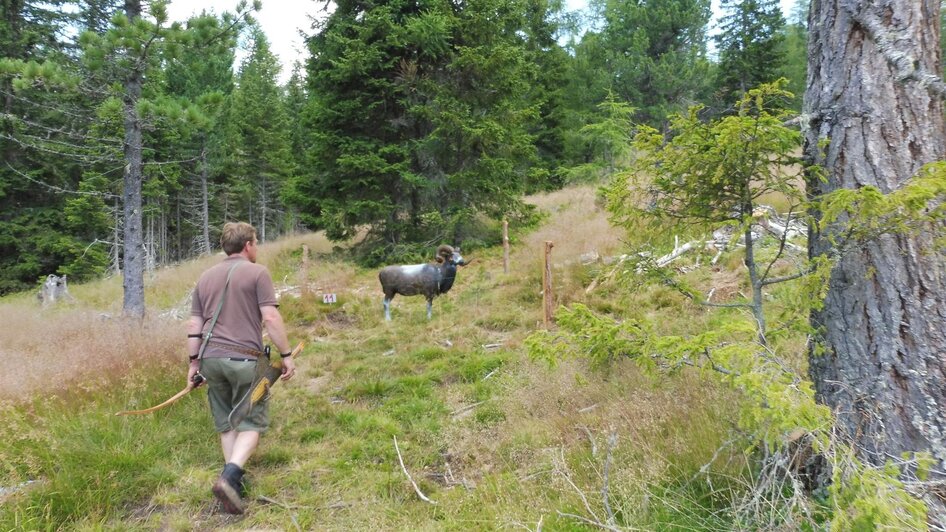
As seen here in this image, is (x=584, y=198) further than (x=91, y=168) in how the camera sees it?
No

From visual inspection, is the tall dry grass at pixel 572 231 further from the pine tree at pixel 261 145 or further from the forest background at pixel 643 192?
the pine tree at pixel 261 145

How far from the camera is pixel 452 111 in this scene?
46.5 ft

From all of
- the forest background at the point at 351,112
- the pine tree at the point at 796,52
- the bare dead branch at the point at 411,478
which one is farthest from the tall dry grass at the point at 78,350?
the pine tree at the point at 796,52

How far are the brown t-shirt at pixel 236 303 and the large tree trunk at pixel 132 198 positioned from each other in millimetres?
5125

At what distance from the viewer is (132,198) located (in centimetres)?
831

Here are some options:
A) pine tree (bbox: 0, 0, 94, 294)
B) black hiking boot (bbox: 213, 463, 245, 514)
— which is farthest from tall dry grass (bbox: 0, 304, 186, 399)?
pine tree (bbox: 0, 0, 94, 294)

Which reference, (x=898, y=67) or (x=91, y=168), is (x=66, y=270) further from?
(x=898, y=67)

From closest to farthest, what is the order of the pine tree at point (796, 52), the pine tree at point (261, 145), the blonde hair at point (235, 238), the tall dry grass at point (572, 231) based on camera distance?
1. the blonde hair at point (235, 238)
2. the tall dry grass at point (572, 231)
3. the pine tree at point (796, 52)
4. the pine tree at point (261, 145)

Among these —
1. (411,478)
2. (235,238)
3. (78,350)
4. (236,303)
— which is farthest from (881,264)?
(78,350)

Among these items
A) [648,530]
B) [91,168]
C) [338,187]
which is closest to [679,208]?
[648,530]

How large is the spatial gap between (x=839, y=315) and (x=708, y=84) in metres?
24.8

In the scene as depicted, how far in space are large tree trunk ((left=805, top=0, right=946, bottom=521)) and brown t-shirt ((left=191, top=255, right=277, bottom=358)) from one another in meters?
4.05

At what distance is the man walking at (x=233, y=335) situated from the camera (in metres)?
4.07

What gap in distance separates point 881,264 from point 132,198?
388 inches
